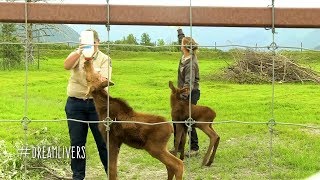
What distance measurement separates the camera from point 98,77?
413 cm

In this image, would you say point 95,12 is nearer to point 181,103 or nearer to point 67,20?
point 67,20

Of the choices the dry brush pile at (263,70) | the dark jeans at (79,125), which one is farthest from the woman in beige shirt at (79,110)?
the dry brush pile at (263,70)

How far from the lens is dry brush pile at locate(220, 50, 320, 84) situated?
17.7 meters

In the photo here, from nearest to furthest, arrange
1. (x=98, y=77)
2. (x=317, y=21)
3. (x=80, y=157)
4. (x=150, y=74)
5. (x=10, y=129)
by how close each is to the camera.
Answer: (x=317, y=21)
(x=98, y=77)
(x=80, y=157)
(x=10, y=129)
(x=150, y=74)

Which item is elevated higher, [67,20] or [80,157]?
[67,20]

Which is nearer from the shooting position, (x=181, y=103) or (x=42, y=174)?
(x=42, y=174)

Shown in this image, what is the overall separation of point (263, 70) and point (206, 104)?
623 centimetres

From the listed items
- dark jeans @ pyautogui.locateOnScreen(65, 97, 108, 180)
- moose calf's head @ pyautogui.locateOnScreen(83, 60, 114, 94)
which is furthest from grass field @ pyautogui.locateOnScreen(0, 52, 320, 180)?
moose calf's head @ pyautogui.locateOnScreen(83, 60, 114, 94)

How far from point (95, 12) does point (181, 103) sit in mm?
3115

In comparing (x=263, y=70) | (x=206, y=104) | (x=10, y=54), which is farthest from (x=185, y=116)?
(x=10, y=54)

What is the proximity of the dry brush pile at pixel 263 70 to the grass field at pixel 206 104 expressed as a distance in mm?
492

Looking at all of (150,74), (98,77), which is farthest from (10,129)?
(150,74)

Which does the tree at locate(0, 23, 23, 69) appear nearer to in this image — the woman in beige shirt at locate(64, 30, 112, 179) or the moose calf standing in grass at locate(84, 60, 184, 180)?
the woman in beige shirt at locate(64, 30, 112, 179)

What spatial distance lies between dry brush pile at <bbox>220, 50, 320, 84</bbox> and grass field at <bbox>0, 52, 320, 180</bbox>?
1.61ft
